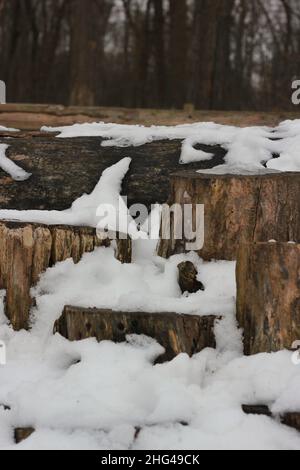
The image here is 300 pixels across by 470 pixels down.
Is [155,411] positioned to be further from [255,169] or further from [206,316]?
[255,169]

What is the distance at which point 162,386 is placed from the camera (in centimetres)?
165

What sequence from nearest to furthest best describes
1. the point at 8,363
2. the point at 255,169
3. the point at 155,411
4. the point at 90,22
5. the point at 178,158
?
the point at 155,411 < the point at 8,363 < the point at 255,169 < the point at 178,158 < the point at 90,22

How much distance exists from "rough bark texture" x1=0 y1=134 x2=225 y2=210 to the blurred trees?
3543 millimetres

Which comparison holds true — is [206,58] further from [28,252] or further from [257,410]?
[257,410]

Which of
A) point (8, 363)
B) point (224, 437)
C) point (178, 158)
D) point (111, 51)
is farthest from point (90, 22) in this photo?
point (111, 51)

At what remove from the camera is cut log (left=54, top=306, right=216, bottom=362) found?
177 cm

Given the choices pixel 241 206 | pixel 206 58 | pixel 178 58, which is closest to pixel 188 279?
pixel 241 206

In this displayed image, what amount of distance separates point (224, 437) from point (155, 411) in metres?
0.20

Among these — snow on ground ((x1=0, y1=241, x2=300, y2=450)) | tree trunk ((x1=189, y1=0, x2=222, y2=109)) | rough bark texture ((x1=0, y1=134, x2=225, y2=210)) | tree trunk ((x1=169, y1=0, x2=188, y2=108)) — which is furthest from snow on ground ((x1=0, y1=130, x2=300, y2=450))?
tree trunk ((x1=169, y1=0, x2=188, y2=108))

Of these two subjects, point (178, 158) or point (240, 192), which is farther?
point (178, 158)

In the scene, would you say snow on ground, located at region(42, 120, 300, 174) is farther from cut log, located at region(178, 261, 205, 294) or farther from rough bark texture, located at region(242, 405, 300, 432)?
rough bark texture, located at region(242, 405, 300, 432)

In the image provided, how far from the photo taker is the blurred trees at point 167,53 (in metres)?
6.58

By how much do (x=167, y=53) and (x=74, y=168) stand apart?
10934mm
